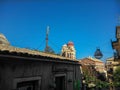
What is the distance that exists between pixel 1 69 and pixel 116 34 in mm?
24056

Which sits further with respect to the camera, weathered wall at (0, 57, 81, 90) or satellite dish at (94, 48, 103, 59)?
satellite dish at (94, 48, 103, 59)

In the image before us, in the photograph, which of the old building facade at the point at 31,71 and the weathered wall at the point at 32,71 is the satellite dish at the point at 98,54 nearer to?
the weathered wall at the point at 32,71

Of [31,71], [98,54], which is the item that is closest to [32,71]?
[31,71]

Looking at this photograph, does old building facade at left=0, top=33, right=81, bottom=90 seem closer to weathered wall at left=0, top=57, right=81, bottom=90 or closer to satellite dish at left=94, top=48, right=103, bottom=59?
weathered wall at left=0, top=57, right=81, bottom=90

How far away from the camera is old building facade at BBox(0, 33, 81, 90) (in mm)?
5113

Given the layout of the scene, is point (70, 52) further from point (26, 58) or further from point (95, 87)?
point (26, 58)

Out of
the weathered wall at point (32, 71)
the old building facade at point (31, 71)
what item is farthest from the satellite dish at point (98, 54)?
the old building facade at point (31, 71)

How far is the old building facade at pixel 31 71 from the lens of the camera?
511 cm

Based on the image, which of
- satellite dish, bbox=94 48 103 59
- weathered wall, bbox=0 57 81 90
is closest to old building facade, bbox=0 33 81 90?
weathered wall, bbox=0 57 81 90

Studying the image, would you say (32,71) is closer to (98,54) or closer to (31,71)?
(31,71)

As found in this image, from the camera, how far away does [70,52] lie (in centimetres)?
4484

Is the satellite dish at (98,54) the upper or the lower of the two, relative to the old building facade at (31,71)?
upper

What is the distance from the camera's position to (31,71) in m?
6.42

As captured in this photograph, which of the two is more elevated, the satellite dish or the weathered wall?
the satellite dish
